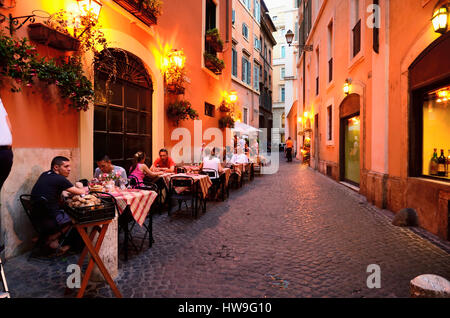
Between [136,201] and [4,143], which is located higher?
[4,143]

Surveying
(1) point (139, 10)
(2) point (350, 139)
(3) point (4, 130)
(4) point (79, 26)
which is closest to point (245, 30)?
(2) point (350, 139)

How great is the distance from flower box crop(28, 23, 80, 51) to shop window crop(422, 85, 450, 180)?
6.54 metres

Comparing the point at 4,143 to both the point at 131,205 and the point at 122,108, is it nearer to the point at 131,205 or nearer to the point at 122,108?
the point at 131,205

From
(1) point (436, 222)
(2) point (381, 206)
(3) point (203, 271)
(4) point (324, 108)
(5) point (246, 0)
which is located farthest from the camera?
(5) point (246, 0)

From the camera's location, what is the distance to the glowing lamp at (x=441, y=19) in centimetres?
452

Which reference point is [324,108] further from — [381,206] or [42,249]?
[42,249]

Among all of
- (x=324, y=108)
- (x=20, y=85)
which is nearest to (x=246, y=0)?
(x=324, y=108)

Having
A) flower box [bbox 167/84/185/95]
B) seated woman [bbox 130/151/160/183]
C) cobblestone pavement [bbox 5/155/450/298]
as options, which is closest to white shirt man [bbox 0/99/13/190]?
cobblestone pavement [bbox 5/155/450/298]

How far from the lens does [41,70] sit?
4.22 meters

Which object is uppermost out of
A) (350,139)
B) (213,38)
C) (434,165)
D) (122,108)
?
(213,38)

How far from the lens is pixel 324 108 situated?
47.0 ft

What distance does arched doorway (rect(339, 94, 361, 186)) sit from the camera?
385 inches

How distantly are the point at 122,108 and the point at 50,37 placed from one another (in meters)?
2.64
